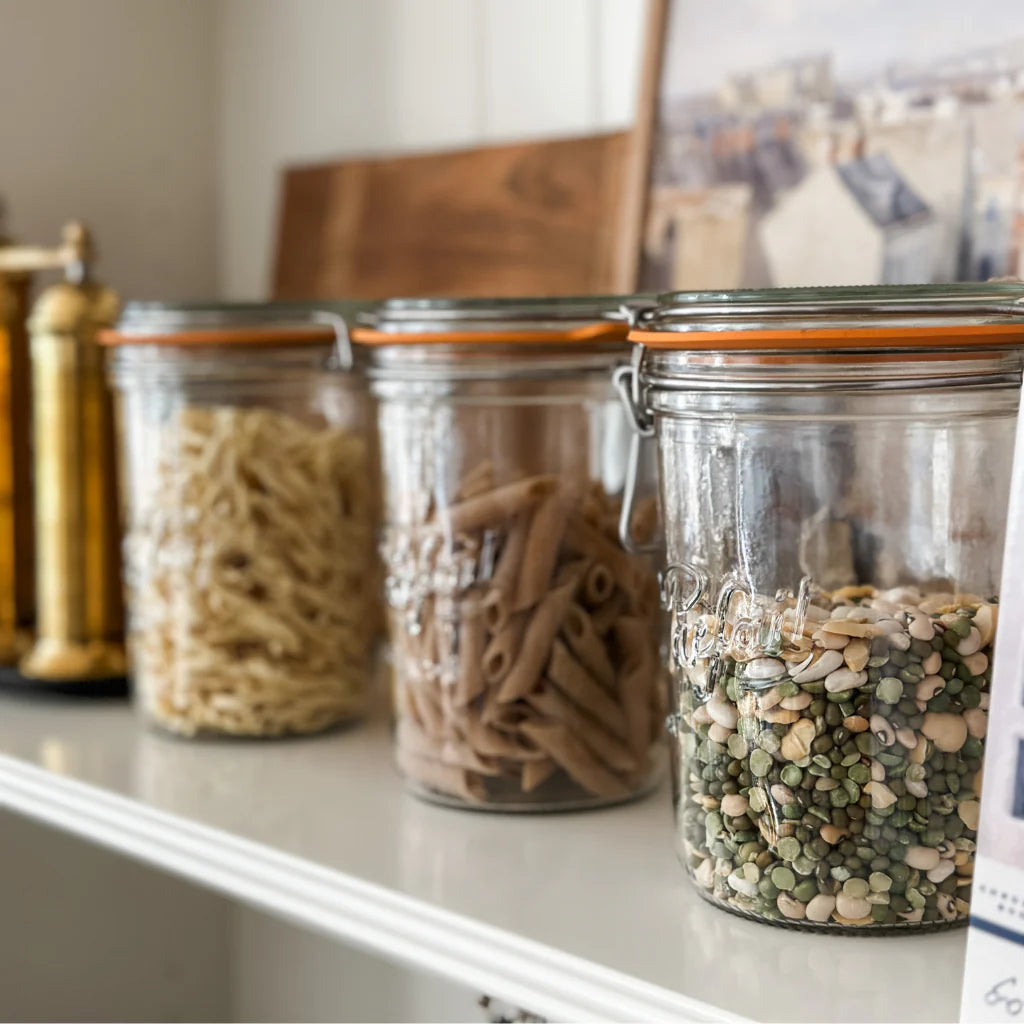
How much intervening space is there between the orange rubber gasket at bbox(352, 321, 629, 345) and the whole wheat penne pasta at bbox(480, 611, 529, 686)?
0.14 meters

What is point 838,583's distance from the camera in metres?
0.61

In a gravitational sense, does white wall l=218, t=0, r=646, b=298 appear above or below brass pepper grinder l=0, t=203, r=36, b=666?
above

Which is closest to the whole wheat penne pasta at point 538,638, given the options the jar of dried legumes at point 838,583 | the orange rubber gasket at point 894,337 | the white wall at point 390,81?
the jar of dried legumes at point 838,583

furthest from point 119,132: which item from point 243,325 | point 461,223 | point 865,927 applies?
point 865,927

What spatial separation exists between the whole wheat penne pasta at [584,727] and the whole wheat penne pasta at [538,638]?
0.01 meters

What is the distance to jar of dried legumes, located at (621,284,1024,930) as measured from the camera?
547 millimetres

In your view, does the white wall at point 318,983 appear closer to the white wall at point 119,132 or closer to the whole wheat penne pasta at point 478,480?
the whole wheat penne pasta at point 478,480

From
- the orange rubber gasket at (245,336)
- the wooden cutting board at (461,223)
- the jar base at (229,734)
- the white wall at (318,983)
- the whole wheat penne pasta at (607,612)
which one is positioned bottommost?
the white wall at (318,983)

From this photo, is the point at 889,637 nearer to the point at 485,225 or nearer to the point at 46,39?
the point at 485,225

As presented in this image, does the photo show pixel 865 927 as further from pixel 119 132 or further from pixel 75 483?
pixel 119 132

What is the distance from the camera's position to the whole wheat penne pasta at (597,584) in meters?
0.71

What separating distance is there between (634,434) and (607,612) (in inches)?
3.7

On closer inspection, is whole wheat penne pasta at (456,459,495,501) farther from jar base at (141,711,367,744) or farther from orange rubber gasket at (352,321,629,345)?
jar base at (141,711,367,744)

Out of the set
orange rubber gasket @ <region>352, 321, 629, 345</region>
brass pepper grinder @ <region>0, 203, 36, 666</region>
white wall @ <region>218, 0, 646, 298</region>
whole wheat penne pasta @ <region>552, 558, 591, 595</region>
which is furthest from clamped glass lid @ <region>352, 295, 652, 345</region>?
brass pepper grinder @ <region>0, 203, 36, 666</region>
